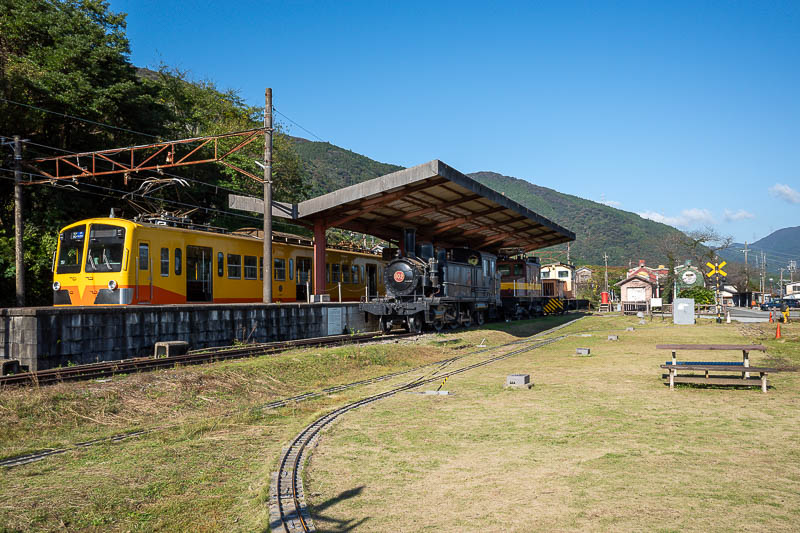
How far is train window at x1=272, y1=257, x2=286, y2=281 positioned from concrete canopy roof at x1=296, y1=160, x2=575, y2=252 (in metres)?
2.05

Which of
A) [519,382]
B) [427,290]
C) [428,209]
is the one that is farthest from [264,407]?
[428,209]

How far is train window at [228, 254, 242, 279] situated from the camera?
20844mm

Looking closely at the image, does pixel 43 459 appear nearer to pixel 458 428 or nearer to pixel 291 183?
pixel 458 428

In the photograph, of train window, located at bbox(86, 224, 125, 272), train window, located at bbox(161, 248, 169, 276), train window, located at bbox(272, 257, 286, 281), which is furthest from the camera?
train window, located at bbox(272, 257, 286, 281)

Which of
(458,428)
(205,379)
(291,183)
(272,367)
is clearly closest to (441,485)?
(458,428)

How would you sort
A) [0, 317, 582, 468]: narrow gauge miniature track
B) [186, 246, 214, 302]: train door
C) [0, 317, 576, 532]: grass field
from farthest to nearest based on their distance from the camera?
[186, 246, 214, 302]: train door, [0, 317, 582, 468]: narrow gauge miniature track, [0, 317, 576, 532]: grass field

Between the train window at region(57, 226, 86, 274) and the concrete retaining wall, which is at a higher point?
the train window at region(57, 226, 86, 274)

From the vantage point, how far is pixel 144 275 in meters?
16.9

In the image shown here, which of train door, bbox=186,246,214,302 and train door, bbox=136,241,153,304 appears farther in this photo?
train door, bbox=186,246,214,302

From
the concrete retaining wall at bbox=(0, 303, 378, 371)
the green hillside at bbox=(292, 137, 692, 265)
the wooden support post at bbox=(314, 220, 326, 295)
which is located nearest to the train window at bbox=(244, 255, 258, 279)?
the wooden support post at bbox=(314, 220, 326, 295)

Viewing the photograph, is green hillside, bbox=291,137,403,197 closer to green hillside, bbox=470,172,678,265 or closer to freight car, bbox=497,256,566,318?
green hillside, bbox=470,172,678,265

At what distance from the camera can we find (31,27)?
2706 cm

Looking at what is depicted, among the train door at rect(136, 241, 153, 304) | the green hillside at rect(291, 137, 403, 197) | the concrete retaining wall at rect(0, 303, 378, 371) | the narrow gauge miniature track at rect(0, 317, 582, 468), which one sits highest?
the green hillside at rect(291, 137, 403, 197)

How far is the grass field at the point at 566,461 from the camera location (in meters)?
4.71
